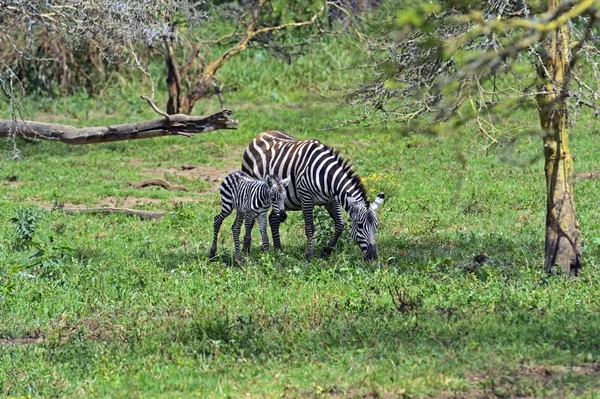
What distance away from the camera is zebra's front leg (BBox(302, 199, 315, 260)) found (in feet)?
40.9

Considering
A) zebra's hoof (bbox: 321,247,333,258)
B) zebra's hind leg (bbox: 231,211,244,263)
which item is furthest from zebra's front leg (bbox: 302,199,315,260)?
zebra's hind leg (bbox: 231,211,244,263)

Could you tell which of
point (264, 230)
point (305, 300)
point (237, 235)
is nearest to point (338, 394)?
point (305, 300)

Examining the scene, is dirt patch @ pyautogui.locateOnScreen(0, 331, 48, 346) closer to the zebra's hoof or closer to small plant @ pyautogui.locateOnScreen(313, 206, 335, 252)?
the zebra's hoof

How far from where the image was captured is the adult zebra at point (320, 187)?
39.5 ft

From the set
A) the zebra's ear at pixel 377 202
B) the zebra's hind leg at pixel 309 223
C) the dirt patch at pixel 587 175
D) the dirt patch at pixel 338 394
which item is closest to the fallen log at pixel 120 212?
the zebra's hind leg at pixel 309 223

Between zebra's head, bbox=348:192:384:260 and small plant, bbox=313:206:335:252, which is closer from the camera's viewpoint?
zebra's head, bbox=348:192:384:260

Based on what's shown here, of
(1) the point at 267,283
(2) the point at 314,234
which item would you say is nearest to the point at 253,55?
(2) the point at 314,234

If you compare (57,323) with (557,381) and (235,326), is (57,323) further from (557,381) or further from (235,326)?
(557,381)

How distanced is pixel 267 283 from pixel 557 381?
4.32m

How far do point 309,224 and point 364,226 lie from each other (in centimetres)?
95

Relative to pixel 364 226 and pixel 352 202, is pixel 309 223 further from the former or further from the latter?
pixel 364 226

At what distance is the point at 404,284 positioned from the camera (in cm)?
1015

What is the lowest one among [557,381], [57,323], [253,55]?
[57,323]

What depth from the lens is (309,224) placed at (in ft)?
41.4
